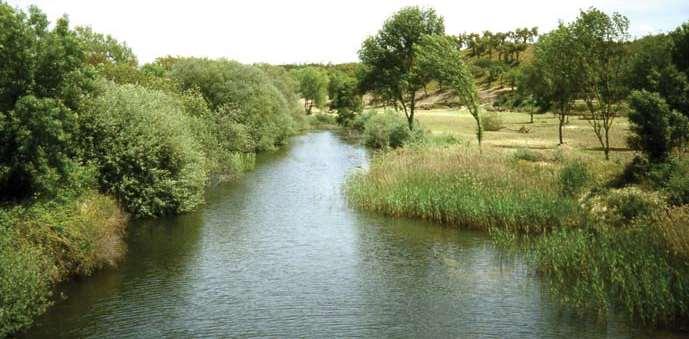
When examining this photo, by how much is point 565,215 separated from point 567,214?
117mm

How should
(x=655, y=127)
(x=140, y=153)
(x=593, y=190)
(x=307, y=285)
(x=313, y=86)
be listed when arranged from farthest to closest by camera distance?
1. (x=313, y=86)
2. (x=655, y=127)
3. (x=140, y=153)
4. (x=593, y=190)
5. (x=307, y=285)

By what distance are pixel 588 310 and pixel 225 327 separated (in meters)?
11.2

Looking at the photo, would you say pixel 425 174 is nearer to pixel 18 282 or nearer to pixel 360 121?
pixel 18 282

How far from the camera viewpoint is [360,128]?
91.0 metres

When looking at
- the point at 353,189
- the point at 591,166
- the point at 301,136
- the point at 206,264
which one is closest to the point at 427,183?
the point at 353,189

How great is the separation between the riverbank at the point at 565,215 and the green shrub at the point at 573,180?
0.16ft

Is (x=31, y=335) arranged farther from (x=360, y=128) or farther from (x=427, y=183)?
(x=360, y=128)

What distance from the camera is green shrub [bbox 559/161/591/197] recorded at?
1155 inches

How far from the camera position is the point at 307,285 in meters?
21.4

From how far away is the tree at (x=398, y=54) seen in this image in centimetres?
6994

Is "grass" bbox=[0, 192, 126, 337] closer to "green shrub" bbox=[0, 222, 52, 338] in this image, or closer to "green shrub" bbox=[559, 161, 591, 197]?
"green shrub" bbox=[0, 222, 52, 338]

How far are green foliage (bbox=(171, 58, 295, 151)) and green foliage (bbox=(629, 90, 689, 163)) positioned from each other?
3365cm

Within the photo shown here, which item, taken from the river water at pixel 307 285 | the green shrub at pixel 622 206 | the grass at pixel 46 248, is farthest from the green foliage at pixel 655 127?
the grass at pixel 46 248

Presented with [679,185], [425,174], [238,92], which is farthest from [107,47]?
[679,185]
